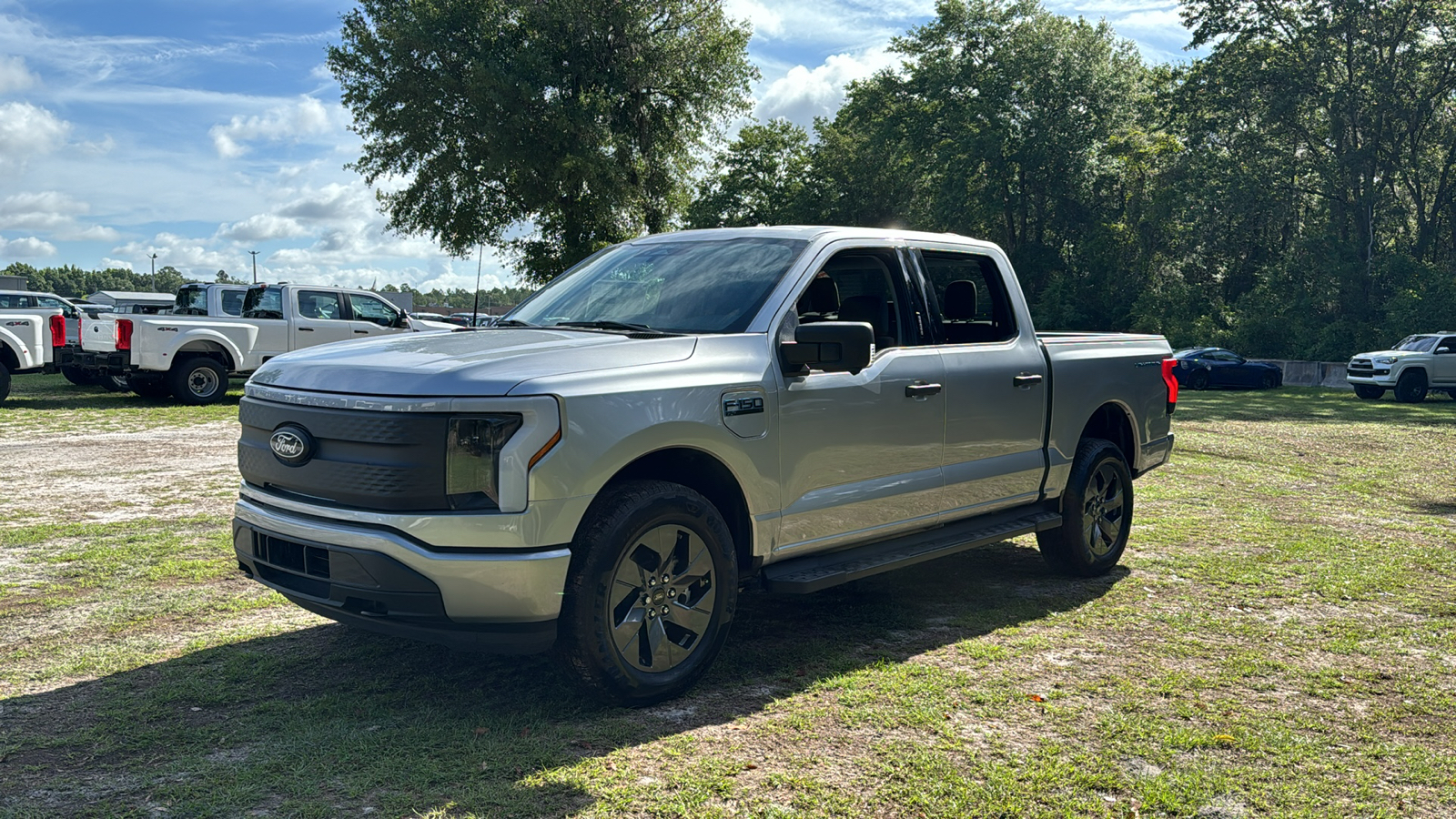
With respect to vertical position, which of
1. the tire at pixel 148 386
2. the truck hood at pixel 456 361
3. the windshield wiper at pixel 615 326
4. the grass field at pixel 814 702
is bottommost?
the grass field at pixel 814 702

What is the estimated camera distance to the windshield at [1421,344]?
26.7 metres

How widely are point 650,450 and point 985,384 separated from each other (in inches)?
93.5

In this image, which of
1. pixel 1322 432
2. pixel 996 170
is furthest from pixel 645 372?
pixel 996 170

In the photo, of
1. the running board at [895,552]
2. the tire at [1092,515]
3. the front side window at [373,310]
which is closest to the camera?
Result: the running board at [895,552]

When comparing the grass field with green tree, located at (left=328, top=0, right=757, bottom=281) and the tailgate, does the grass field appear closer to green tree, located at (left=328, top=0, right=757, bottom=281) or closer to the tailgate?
the tailgate

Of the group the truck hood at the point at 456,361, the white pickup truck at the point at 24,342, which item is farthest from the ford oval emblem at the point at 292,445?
the white pickup truck at the point at 24,342

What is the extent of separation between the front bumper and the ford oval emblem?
284 millimetres

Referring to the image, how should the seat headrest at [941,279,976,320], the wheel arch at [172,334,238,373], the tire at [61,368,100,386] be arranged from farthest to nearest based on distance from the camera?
the tire at [61,368,100,386] < the wheel arch at [172,334,238,373] < the seat headrest at [941,279,976,320]

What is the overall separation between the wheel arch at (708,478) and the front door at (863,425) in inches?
7.5

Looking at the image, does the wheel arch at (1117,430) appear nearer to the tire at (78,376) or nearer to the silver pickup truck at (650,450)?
the silver pickup truck at (650,450)

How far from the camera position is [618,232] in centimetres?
3453

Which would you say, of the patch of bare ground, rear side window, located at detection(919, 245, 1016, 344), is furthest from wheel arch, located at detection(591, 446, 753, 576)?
the patch of bare ground

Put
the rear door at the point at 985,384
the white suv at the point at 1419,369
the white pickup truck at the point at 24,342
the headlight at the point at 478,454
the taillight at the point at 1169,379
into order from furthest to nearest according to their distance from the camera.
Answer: the white suv at the point at 1419,369 → the white pickup truck at the point at 24,342 → the taillight at the point at 1169,379 → the rear door at the point at 985,384 → the headlight at the point at 478,454

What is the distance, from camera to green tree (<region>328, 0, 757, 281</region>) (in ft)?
105
